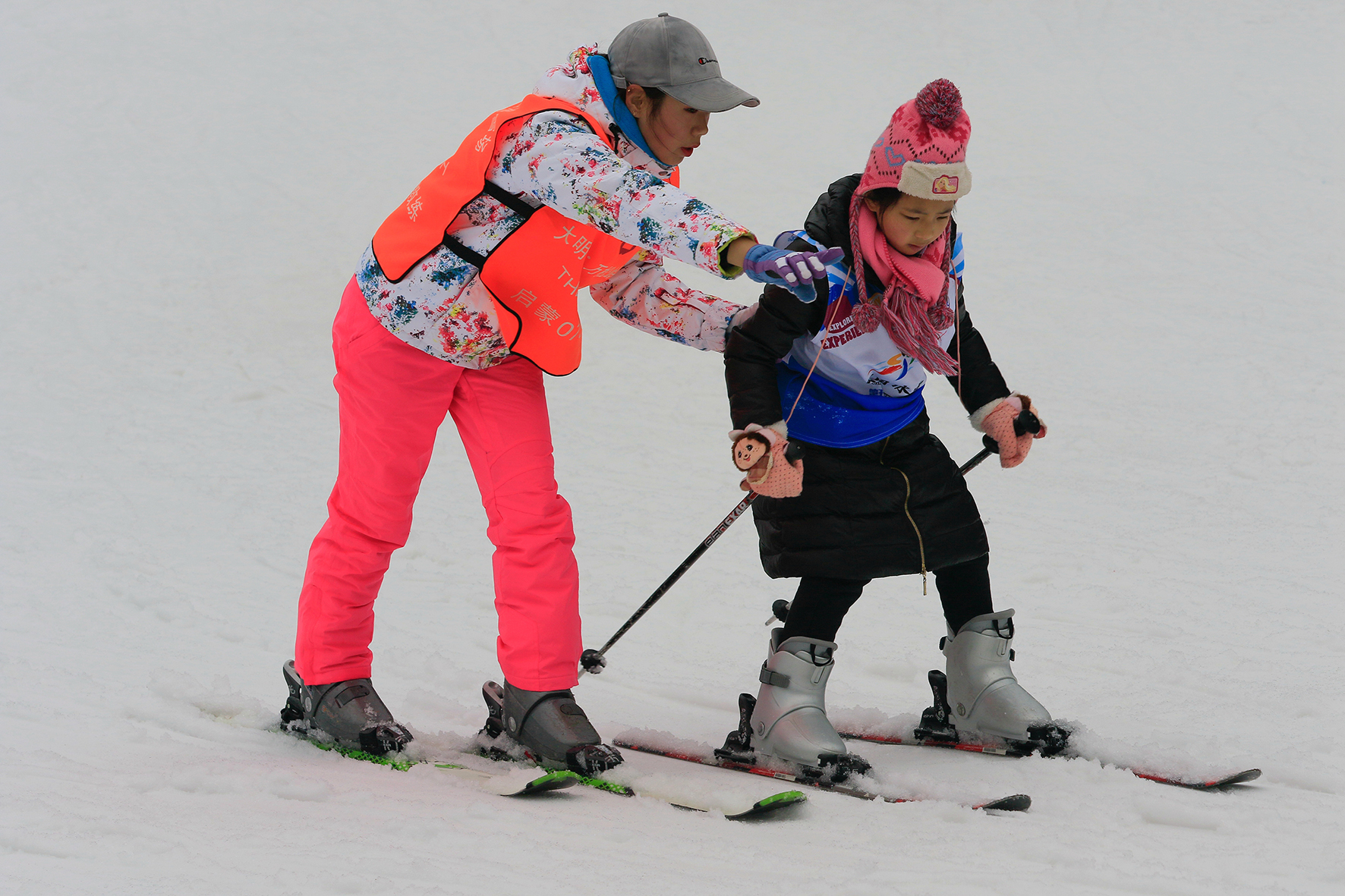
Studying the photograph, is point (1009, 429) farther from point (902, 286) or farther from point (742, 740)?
point (742, 740)

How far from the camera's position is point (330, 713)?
3000mm

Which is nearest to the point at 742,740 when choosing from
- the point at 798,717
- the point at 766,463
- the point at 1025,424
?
the point at 798,717

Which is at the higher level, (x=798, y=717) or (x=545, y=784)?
(x=798, y=717)

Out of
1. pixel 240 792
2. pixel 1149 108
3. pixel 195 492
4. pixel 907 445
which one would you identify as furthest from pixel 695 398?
pixel 1149 108

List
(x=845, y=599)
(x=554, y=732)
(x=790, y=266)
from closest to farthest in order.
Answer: (x=790, y=266), (x=554, y=732), (x=845, y=599)

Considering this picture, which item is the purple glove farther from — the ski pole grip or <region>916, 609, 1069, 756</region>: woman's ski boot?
<region>916, 609, 1069, 756</region>: woman's ski boot

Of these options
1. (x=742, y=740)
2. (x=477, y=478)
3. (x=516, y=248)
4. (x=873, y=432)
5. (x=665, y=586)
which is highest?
(x=516, y=248)

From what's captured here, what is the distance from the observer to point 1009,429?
294 centimetres

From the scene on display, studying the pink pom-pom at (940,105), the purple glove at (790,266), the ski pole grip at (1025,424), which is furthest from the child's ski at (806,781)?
the pink pom-pom at (940,105)

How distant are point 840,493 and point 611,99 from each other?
3.38 feet

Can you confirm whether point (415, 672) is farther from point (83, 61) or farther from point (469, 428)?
point (83, 61)

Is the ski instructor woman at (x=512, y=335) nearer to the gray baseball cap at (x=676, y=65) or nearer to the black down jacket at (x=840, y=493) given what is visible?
the gray baseball cap at (x=676, y=65)

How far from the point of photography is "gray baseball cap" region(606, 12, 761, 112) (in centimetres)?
252

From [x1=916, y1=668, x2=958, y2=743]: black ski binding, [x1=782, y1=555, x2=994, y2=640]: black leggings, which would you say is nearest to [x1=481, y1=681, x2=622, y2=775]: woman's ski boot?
[x1=782, y1=555, x2=994, y2=640]: black leggings
